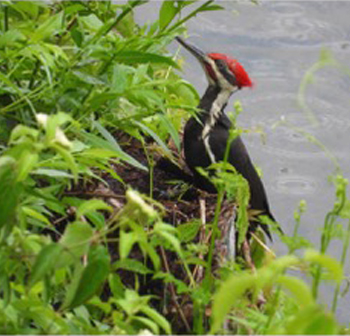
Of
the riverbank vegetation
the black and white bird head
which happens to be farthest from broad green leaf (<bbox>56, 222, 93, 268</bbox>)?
the black and white bird head

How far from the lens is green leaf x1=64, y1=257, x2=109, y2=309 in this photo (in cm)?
175

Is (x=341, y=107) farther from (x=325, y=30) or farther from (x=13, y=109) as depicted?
(x=13, y=109)

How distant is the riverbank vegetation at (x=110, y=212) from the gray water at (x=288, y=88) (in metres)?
0.94

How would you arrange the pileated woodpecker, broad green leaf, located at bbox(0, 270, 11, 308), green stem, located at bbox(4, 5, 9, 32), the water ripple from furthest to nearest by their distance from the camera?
the water ripple → the pileated woodpecker → green stem, located at bbox(4, 5, 9, 32) → broad green leaf, located at bbox(0, 270, 11, 308)

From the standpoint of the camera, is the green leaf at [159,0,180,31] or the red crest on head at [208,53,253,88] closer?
the green leaf at [159,0,180,31]

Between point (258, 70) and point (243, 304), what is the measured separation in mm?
2582

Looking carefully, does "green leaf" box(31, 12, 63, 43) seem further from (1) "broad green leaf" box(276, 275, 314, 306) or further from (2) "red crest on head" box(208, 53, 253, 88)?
(2) "red crest on head" box(208, 53, 253, 88)

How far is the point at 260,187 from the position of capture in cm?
347

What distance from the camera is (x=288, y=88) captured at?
448 cm

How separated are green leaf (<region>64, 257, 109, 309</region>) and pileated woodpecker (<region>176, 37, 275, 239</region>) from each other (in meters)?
1.33

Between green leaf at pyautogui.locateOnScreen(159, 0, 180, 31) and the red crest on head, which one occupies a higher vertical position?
green leaf at pyautogui.locateOnScreen(159, 0, 180, 31)

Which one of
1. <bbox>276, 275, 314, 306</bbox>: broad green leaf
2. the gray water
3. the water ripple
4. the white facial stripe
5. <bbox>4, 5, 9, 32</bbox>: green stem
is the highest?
<bbox>276, 275, 314, 306</bbox>: broad green leaf

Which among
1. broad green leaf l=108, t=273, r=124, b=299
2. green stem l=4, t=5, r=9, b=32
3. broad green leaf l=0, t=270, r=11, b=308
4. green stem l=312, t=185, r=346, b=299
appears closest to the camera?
green stem l=312, t=185, r=346, b=299

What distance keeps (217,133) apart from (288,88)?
3.31 ft
